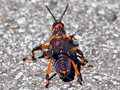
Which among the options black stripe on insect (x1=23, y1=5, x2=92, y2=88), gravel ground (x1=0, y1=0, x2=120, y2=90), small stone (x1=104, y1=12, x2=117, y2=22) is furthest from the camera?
small stone (x1=104, y1=12, x2=117, y2=22)

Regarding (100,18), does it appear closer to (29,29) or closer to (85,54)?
(85,54)

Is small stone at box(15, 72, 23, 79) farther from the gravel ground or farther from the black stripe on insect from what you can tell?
the black stripe on insect

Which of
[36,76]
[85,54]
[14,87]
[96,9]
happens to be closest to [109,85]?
[85,54]

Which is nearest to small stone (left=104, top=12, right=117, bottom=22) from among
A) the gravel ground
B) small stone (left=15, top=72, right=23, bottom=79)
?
the gravel ground

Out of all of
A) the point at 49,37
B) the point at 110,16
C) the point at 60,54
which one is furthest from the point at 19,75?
the point at 110,16

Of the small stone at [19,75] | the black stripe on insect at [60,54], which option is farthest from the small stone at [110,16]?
the small stone at [19,75]

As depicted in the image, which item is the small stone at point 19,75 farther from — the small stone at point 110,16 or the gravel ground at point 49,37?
the small stone at point 110,16

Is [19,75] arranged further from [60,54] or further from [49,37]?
[49,37]

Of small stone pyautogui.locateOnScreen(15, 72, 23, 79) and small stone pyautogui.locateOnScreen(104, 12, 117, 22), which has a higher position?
small stone pyautogui.locateOnScreen(104, 12, 117, 22)
